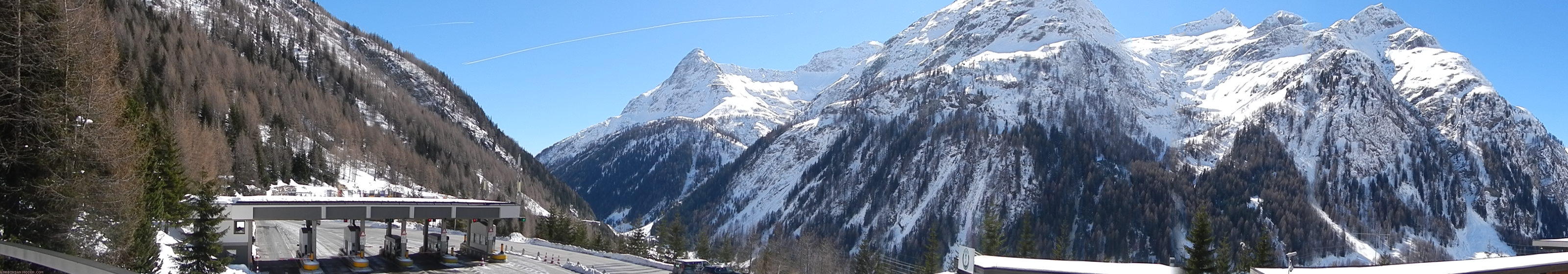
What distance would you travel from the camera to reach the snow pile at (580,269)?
54688mm

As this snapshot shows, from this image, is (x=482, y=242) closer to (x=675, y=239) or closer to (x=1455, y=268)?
(x=675, y=239)

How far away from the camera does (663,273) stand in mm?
58562

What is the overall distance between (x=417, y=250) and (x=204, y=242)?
29940 mm

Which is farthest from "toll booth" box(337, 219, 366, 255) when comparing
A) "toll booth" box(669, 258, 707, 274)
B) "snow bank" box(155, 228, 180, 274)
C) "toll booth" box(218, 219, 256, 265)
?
"toll booth" box(669, 258, 707, 274)

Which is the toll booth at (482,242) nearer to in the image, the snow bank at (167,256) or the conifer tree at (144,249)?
the snow bank at (167,256)

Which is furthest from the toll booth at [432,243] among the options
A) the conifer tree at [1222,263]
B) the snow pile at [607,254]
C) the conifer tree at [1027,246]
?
the conifer tree at [1027,246]

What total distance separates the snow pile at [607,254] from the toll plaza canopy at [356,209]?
10.0 m

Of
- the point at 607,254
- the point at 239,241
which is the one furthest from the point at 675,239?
the point at 239,241

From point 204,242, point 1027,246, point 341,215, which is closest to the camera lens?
point 204,242

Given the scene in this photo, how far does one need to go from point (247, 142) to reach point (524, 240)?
60.6 meters

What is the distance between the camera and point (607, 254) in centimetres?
7031

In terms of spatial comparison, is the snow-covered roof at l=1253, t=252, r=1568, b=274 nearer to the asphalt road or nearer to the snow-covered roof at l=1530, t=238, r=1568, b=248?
the snow-covered roof at l=1530, t=238, r=1568, b=248

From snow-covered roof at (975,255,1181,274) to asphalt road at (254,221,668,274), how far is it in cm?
2319

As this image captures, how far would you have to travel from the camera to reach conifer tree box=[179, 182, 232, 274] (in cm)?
3856
